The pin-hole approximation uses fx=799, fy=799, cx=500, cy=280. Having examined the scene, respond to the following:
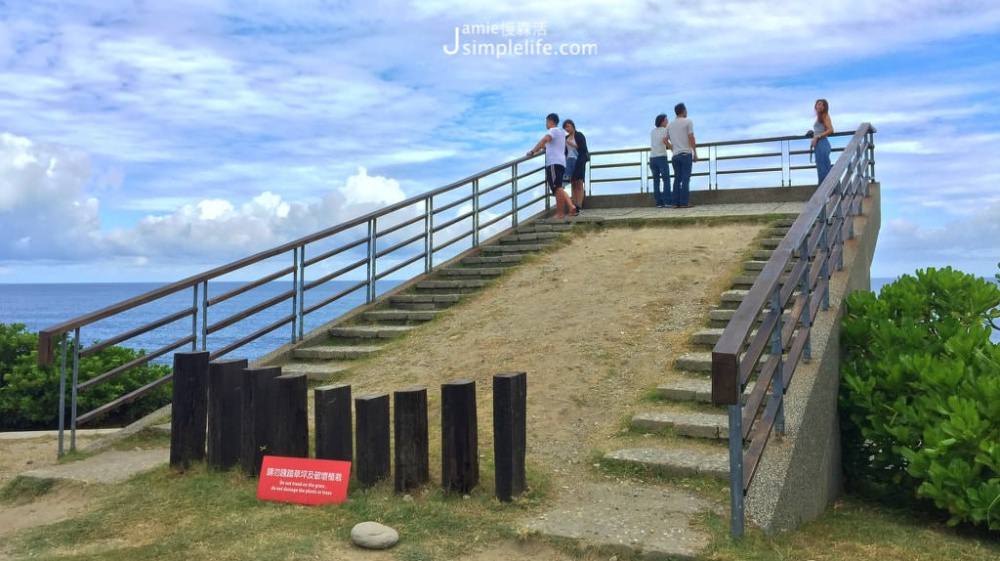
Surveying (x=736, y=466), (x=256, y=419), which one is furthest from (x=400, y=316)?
(x=736, y=466)

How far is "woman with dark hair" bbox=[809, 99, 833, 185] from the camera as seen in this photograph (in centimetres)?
1243

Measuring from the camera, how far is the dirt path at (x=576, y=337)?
5668mm

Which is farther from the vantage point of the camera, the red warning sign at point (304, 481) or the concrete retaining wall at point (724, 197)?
the concrete retaining wall at point (724, 197)

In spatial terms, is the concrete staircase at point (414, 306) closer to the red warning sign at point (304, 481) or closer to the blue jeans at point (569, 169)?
the blue jeans at point (569, 169)

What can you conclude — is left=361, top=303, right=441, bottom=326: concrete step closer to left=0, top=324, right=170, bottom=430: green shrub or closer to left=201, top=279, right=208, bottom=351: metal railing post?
left=201, top=279, right=208, bottom=351: metal railing post

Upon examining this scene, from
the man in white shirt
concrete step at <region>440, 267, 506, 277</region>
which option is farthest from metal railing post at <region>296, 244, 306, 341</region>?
the man in white shirt

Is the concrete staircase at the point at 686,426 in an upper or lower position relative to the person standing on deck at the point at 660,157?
lower

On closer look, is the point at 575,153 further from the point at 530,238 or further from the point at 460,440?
the point at 460,440

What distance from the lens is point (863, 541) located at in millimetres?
4473

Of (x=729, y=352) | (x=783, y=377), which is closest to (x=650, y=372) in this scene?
(x=783, y=377)

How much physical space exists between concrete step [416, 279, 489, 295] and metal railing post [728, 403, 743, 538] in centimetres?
591

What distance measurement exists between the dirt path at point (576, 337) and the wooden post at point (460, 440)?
62 centimetres

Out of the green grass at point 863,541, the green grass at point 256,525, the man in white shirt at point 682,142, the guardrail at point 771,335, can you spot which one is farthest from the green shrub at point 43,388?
the man in white shirt at point 682,142

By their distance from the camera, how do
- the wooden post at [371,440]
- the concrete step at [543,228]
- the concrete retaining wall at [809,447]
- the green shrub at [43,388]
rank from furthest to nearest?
1. the concrete step at [543,228]
2. the green shrub at [43,388]
3. the wooden post at [371,440]
4. the concrete retaining wall at [809,447]
